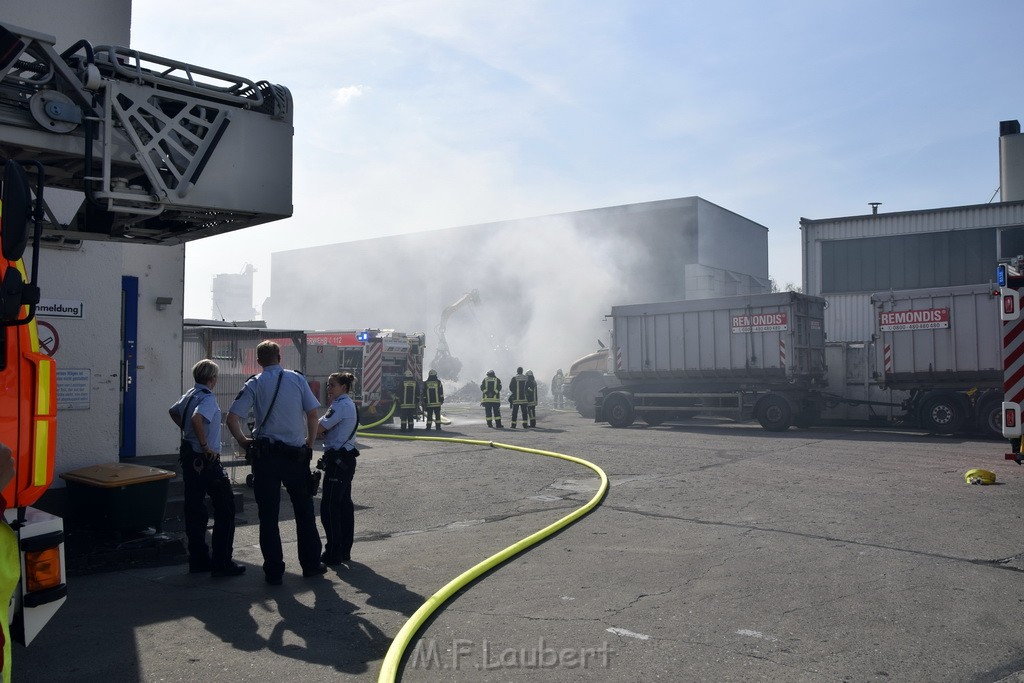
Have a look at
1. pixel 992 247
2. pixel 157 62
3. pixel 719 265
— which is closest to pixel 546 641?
pixel 157 62

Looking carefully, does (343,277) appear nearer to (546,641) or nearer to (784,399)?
(784,399)

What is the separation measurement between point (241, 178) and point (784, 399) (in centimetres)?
1545

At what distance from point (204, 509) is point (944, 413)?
15.6 metres

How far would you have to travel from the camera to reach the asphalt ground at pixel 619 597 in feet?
13.3

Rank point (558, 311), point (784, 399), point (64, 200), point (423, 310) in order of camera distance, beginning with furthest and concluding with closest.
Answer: point (423, 310)
point (558, 311)
point (784, 399)
point (64, 200)

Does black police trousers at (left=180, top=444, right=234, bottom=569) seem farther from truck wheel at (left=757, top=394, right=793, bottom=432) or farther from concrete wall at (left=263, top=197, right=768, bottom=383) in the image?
concrete wall at (left=263, top=197, right=768, bottom=383)

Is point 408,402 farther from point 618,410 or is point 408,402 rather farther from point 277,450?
point 277,450

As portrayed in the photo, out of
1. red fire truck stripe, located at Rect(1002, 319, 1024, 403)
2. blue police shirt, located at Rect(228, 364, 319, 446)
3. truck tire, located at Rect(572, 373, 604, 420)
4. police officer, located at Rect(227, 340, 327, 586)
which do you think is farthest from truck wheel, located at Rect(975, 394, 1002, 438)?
blue police shirt, located at Rect(228, 364, 319, 446)

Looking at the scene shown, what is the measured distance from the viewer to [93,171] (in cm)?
482

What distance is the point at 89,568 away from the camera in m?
6.02

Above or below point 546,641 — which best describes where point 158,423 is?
above

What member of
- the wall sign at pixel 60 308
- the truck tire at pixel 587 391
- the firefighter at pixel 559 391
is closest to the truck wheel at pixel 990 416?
the truck tire at pixel 587 391

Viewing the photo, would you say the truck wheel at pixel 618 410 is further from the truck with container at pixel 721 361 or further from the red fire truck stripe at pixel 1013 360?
the red fire truck stripe at pixel 1013 360

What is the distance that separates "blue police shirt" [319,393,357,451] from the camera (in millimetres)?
6445
